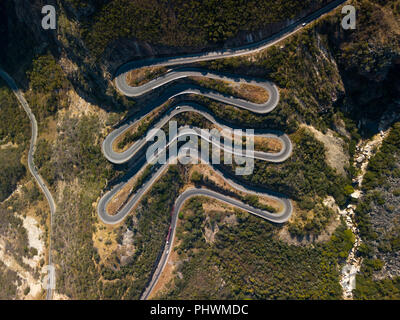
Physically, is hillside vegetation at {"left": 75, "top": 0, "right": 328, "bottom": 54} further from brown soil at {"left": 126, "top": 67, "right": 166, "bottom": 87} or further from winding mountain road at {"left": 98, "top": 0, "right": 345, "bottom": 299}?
brown soil at {"left": 126, "top": 67, "right": 166, "bottom": 87}

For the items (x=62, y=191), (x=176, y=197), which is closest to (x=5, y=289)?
(x=62, y=191)

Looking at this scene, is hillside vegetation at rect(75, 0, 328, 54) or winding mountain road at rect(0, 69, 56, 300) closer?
hillside vegetation at rect(75, 0, 328, 54)

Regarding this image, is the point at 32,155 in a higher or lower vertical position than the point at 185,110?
lower

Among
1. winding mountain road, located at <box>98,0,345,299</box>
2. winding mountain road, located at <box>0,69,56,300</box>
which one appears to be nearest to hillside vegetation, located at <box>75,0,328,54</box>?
winding mountain road, located at <box>98,0,345,299</box>

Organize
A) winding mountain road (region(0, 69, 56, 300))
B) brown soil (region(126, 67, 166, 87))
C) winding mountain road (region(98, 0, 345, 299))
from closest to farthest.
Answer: winding mountain road (region(98, 0, 345, 299)), brown soil (region(126, 67, 166, 87)), winding mountain road (region(0, 69, 56, 300))

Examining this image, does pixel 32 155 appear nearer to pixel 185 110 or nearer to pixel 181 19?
pixel 185 110

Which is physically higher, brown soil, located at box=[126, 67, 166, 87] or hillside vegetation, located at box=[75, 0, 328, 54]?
hillside vegetation, located at box=[75, 0, 328, 54]

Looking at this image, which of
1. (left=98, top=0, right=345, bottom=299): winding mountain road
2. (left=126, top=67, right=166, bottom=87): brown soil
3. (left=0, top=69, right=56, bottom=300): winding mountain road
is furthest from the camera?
(left=0, top=69, right=56, bottom=300): winding mountain road

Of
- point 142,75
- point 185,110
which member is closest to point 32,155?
point 142,75
